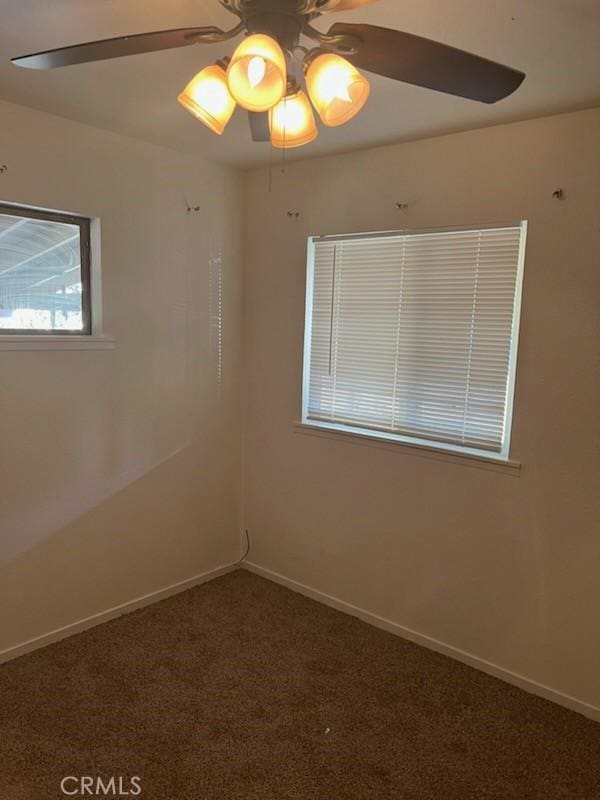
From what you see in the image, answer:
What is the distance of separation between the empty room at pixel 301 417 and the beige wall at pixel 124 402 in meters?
0.01

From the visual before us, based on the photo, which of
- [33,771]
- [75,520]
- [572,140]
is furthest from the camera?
[75,520]

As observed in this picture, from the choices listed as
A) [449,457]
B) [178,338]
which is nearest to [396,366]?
[449,457]

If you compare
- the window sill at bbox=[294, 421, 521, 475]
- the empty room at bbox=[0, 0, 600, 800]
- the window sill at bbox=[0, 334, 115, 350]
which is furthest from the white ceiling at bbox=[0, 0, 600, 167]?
the window sill at bbox=[294, 421, 521, 475]

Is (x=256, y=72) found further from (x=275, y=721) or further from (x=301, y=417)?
(x=275, y=721)

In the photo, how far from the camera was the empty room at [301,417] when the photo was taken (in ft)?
6.30

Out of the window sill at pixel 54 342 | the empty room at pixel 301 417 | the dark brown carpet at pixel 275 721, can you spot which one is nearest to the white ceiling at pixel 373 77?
the empty room at pixel 301 417

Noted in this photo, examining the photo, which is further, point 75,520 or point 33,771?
point 75,520

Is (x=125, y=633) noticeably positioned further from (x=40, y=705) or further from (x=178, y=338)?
(x=178, y=338)

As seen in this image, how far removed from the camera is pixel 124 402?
2.83 m

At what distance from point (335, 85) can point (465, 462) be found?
1752 millimetres

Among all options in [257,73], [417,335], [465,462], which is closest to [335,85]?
[257,73]

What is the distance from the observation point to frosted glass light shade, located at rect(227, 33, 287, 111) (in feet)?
3.75

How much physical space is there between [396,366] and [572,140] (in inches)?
47.2

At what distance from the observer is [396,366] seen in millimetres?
2777
